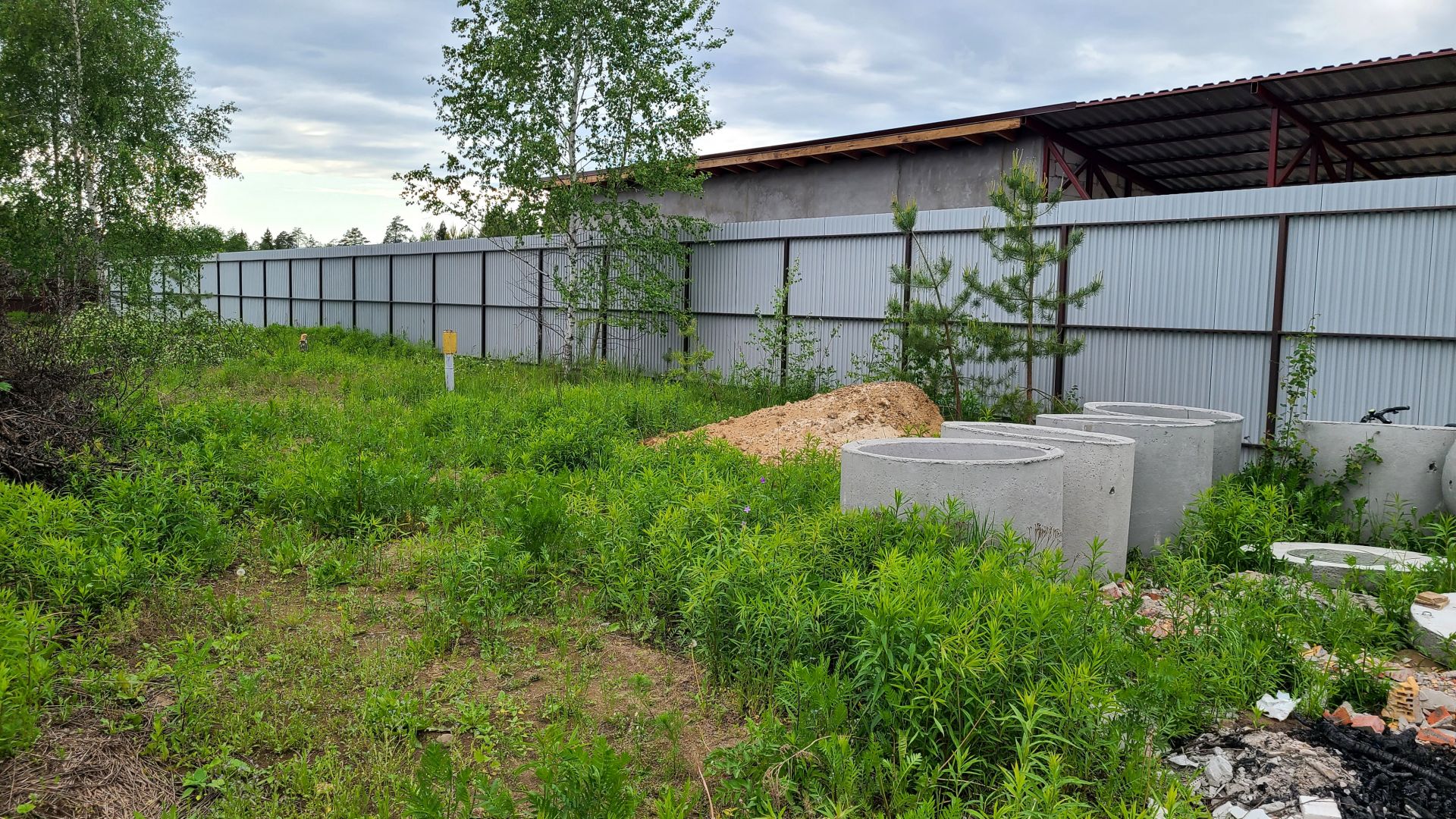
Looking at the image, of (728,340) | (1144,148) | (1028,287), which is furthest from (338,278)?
(1028,287)

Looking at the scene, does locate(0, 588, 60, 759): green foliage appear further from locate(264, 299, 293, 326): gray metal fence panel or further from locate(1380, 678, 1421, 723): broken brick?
locate(264, 299, 293, 326): gray metal fence panel

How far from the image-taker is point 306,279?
91.8 feet

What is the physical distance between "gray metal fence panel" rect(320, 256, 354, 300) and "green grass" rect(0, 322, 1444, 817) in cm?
2009

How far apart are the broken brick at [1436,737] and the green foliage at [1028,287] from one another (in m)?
6.93

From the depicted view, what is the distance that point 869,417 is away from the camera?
984 centimetres

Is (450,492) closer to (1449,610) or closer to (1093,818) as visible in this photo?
(1093,818)

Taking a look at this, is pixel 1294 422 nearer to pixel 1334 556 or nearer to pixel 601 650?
pixel 1334 556

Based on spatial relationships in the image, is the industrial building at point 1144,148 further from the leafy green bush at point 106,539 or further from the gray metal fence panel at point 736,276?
the leafy green bush at point 106,539

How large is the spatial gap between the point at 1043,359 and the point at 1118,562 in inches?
226

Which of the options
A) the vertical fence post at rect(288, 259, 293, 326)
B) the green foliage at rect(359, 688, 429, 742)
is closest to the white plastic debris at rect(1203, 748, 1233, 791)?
the green foliage at rect(359, 688, 429, 742)

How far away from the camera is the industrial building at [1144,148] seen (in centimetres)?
1356

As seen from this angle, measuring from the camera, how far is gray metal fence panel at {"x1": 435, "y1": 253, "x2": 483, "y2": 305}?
21000 millimetres

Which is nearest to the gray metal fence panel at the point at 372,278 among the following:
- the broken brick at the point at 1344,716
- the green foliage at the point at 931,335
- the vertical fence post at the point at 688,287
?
the vertical fence post at the point at 688,287

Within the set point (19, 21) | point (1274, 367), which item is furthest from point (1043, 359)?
point (19, 21)
